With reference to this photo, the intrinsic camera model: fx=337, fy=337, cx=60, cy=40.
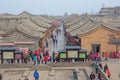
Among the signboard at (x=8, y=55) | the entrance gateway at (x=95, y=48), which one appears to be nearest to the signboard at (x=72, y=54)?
the signboard at (x=8, y=55)

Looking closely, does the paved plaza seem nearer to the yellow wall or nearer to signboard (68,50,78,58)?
signboard (68,50,78,58)

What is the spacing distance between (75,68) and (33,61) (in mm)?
4797

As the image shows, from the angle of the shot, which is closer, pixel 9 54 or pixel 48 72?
pixel 48 72

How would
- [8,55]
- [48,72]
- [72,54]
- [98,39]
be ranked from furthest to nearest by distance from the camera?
[98,39]
[72,54]
[8,55]
[48,72]

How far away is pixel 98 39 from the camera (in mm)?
38281

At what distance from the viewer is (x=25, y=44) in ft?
129

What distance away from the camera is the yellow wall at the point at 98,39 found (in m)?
37.8

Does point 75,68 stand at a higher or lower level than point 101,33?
lower

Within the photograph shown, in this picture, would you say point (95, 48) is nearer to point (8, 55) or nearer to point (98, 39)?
point (98, 39)

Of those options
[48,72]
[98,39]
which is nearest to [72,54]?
[48,72]

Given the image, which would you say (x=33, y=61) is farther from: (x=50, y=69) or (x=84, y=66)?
(x=84, y=66)

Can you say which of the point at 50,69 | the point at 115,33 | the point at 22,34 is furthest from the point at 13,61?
the point at 115,33

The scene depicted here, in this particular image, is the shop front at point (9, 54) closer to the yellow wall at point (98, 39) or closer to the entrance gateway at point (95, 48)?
the yellow wall at point (98, 39)

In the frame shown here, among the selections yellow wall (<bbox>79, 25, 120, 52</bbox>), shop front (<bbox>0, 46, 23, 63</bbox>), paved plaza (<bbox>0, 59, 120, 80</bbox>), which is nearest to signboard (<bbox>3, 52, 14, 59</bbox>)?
shop front (<bbox>0, 46, 23, 63</bbox>)
